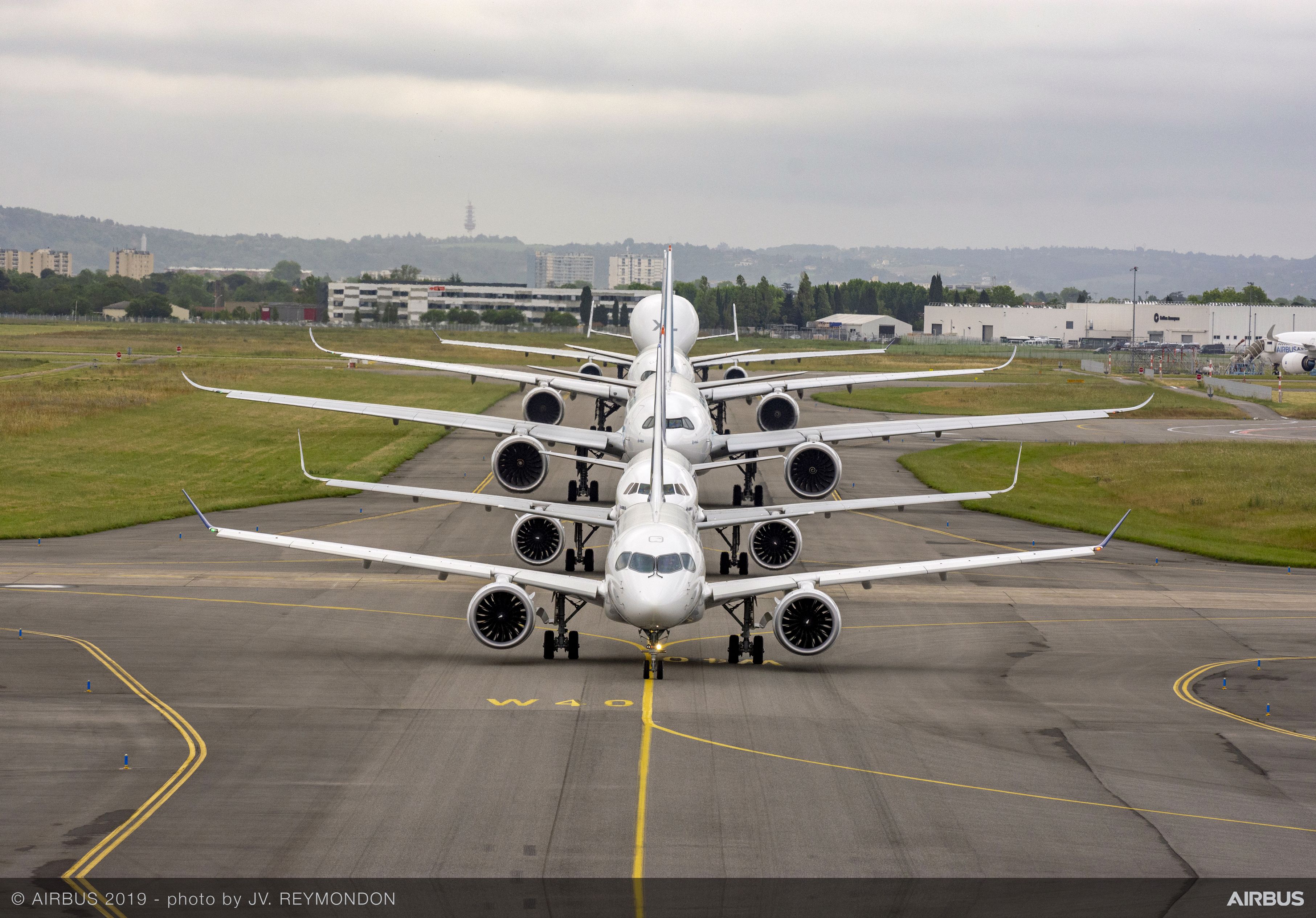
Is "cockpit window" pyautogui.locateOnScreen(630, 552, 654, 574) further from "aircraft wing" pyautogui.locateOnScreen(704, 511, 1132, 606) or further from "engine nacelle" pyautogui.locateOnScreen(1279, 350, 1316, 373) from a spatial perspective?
"engine nacelle" pyautogui.locateOnScreen(1279, 350, 1316, 373)

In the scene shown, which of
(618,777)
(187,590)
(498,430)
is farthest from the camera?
(498,430)

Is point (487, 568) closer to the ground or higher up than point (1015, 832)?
higher up

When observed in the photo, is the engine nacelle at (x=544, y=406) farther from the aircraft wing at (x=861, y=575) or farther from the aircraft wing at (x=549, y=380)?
the aircraft wing at (x=861, y=575)

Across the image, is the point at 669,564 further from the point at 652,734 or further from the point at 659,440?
the point at 659,440

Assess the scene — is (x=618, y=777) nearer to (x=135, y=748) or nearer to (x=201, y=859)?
(x=201, y=859)

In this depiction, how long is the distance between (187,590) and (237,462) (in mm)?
31423

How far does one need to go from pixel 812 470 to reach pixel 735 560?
10876mm

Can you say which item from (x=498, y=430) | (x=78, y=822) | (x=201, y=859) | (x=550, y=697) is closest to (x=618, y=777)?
(x=550, y=697)

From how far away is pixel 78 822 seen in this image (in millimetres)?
A: 20719

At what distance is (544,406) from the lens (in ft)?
219

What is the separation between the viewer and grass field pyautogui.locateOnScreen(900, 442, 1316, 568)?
53.3 meters

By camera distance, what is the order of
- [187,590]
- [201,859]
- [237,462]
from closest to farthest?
1. [201,859]
2. [187,590]
3. [237,462]

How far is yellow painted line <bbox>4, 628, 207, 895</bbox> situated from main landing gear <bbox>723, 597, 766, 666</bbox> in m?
12.6

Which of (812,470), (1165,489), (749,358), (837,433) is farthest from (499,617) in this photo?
(749,358)
